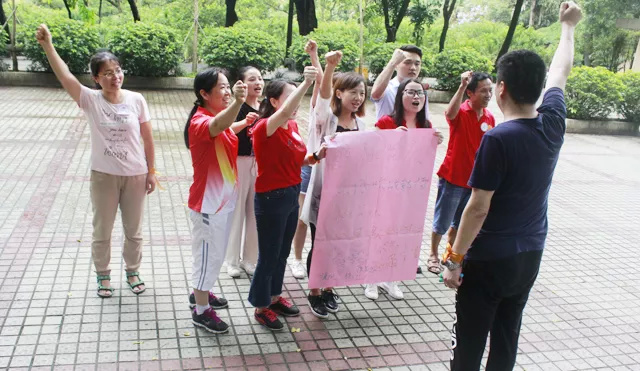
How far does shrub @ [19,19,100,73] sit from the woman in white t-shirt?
36.3 ft

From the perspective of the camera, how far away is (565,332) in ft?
13.1

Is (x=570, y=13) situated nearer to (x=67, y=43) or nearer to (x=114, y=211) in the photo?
(x=114, y=211)

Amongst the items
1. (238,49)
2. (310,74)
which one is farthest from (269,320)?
(238,49)

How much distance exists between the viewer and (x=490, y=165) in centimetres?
248

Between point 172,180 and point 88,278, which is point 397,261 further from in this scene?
point 172,180

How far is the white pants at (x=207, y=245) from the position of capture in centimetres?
344

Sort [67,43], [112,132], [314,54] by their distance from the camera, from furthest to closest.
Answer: [67,43], [112,132], [314,54]

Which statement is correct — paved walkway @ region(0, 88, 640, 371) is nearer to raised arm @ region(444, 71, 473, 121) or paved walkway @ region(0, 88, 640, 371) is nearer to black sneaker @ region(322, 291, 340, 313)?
black sneaker @ region(322, 291, 340, 313)

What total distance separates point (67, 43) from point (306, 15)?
7.15 meters

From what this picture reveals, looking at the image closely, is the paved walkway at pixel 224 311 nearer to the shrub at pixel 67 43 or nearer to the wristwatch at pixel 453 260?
the wristwatch at pixel 453 260

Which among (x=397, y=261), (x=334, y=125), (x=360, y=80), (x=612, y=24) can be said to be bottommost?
(x=397, y=261)

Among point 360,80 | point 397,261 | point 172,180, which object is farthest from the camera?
point 172,180

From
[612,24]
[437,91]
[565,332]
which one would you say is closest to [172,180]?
[565,332]

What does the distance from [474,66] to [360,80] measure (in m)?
12.6
